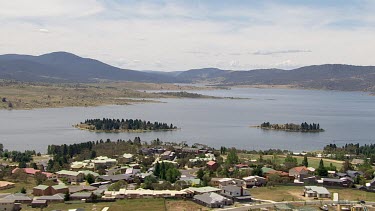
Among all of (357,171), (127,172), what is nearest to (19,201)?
(127,172)

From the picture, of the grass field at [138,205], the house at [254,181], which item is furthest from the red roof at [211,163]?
the grass field at [138,205]

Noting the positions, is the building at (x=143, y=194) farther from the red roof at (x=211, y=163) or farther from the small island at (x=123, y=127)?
the small island at (x=123, y=127)

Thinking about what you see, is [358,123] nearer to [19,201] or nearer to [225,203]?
[225,203]

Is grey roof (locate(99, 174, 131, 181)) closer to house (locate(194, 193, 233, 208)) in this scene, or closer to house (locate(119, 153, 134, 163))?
house (locate(119, 153, 134, 163))

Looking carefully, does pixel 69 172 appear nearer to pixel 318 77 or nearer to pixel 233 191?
A: pixel 233 191

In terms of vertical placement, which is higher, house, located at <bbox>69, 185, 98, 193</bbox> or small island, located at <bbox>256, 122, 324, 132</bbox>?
small island, located at <bbox>256, 122, 324, 132</bbox>

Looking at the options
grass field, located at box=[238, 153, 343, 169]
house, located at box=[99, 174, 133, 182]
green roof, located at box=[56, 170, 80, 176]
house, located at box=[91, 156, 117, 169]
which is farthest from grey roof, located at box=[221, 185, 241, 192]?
house, located at box=[91, 156, 117, 169]
